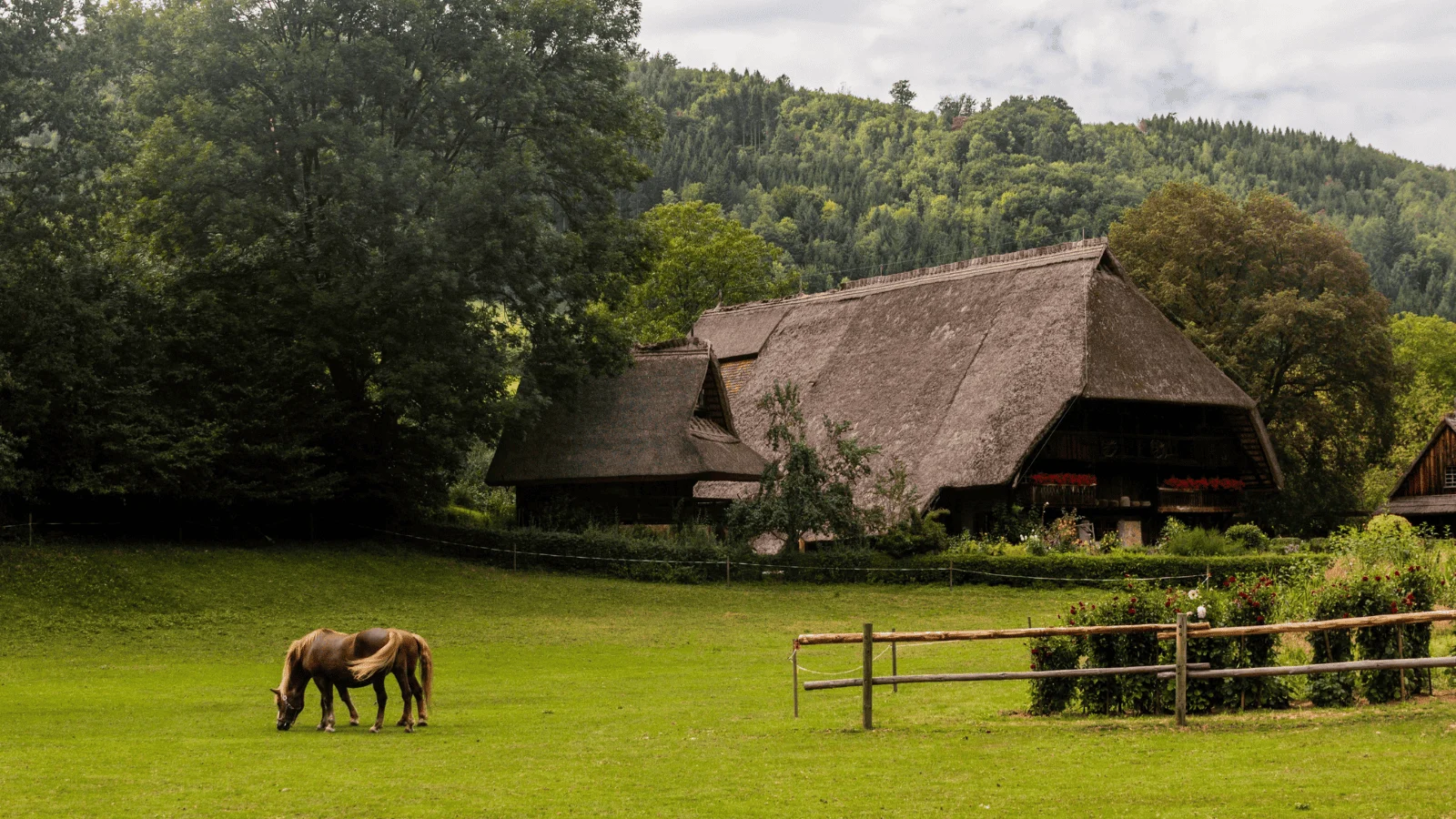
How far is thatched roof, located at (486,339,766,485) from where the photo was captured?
39.2 metres

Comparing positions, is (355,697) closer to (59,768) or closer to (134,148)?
(59,768)

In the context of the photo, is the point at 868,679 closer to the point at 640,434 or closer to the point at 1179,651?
the point at 1179,651

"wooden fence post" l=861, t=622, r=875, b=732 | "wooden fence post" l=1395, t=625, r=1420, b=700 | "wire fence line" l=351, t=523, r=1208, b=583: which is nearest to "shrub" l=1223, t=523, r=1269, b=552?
"wire fence line" l=351, t=523, r=1208, b=583

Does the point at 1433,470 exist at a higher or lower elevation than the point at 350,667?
higher

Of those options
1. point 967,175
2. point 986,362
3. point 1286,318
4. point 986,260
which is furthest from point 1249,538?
point 967,175

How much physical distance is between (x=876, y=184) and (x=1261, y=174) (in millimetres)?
41178

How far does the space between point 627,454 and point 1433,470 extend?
90.6ft

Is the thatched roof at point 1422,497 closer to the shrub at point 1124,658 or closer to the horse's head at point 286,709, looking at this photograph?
the shrub at point 1124,658

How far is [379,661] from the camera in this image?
49.7ft

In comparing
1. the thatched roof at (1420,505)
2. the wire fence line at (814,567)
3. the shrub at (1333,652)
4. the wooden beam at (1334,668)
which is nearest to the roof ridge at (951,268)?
the thatched roof at (1420,505)

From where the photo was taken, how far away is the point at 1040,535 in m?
38.5

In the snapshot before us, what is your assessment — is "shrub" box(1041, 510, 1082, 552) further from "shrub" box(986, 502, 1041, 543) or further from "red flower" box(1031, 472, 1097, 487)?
"red flower" box(1031, 472, 1097, 487)

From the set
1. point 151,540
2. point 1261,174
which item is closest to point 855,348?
point 151,540

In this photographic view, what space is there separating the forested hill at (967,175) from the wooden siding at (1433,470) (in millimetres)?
37692
